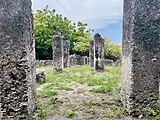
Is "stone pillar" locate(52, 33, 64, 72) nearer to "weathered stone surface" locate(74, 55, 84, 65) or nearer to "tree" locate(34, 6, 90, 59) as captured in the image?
"weathered stone surface" locate(74, 55, 84, 65)

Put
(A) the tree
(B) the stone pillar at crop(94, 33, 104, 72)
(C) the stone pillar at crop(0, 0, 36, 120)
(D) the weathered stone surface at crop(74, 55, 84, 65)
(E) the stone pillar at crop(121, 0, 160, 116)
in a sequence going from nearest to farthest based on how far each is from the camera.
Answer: (C) the stone pillar at crop(0, 0, 36, 120)
(E) the stone pillar at crop(121, 0, 160, 116)
(B) the stone pillar at crop(94, 33, 104, 72)
(D) the weathered stone surface at crop(74, 55, 84, 65)
(A) the tree

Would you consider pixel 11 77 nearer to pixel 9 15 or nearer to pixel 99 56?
pixel 9 15

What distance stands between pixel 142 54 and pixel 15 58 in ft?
10.4

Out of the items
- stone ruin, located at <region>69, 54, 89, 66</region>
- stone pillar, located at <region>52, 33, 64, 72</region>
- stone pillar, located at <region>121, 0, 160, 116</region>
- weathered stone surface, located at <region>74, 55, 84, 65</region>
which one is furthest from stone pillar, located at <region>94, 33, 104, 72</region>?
stone pillar, located at <region>121, 0, 160, 116</region>

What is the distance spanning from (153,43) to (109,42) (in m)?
34.3

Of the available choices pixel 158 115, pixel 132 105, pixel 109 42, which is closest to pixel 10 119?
pixel 132 105

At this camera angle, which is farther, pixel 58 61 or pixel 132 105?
pixel 58 61

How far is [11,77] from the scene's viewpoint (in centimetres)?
705

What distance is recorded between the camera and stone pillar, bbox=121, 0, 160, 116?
7398 mm

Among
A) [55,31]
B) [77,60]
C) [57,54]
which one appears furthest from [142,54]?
[55,31]

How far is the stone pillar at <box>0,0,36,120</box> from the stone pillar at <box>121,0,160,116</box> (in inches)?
102

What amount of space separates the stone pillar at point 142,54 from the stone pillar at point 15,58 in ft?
8.52

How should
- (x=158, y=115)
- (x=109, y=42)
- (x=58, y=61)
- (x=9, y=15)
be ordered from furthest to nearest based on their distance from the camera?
(x=109, y=42)
(x=58, y=61)
(x=158, y=115)
(x=9, y=15)

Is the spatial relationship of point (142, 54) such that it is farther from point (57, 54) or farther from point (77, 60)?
point (77, 60)
